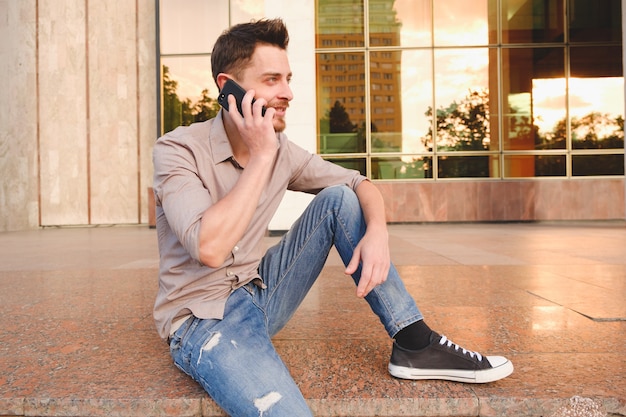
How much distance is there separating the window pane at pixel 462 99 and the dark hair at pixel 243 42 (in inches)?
524

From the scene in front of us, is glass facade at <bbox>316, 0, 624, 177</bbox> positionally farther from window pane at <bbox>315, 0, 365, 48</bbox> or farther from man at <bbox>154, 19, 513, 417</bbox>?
man at <bbox>154, 19, 513, 417</bbox>

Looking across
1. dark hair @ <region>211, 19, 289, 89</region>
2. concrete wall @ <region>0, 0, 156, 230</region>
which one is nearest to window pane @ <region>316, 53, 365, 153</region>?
concrete wall @ <region>0, 0, 156, 230</region>

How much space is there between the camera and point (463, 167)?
1528 cm

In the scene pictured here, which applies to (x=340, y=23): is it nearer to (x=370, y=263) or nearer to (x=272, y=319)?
(x=272, y=319)

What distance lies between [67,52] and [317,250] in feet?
52.0

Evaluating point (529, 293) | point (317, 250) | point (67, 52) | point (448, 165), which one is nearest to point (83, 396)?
point (317, 250)

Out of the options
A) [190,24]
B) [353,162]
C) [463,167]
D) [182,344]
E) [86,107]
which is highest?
[190,24]

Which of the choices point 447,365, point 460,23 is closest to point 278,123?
point 447,365

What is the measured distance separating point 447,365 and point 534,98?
14878 millimetres

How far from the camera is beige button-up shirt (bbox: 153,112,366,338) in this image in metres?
2.19

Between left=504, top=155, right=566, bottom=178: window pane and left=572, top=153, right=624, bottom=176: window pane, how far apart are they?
0.37 meters

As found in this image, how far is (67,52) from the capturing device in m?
15.8

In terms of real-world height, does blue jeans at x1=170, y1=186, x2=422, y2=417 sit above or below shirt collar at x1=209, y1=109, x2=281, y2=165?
below

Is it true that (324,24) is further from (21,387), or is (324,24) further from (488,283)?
(21,387)
